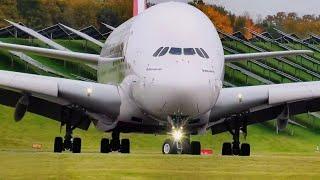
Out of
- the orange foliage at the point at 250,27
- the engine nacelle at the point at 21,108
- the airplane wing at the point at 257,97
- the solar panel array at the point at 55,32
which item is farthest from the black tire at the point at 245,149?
the orange foliage at the point at 250,27

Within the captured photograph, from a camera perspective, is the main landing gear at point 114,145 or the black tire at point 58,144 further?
the main landing gear at point 114,145

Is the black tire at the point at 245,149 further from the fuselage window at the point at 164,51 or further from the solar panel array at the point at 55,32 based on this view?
the solar panel array at the point at 55,32

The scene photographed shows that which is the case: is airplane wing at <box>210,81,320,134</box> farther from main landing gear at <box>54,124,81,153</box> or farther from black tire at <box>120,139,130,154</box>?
main landing gear at <box>54,124,81,153</box>

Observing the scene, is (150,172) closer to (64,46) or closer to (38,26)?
(64,46)

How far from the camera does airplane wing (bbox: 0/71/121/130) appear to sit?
32281 mm

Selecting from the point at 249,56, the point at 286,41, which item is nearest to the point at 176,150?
the point at 249,56

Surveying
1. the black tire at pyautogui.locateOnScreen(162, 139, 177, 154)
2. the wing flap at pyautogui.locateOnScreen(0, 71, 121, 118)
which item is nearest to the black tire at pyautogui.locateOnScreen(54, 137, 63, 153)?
the wing flap at pyautogui.locateOnScreen(0, 71, 121, 118)

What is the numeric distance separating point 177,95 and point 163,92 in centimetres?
59

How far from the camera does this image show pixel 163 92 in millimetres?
29547

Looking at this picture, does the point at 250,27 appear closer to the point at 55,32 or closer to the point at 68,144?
the point at 55,32

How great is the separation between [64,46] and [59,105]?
57925mm

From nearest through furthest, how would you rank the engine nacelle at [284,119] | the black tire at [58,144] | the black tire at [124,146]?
the black tire at [58,144] < the engine nacelle at [284,119] < the black tire at [124,146]

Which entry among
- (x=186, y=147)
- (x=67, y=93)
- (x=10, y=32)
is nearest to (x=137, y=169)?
(x=186, y=147)

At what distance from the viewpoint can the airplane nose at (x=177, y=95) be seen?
95.2 ft
